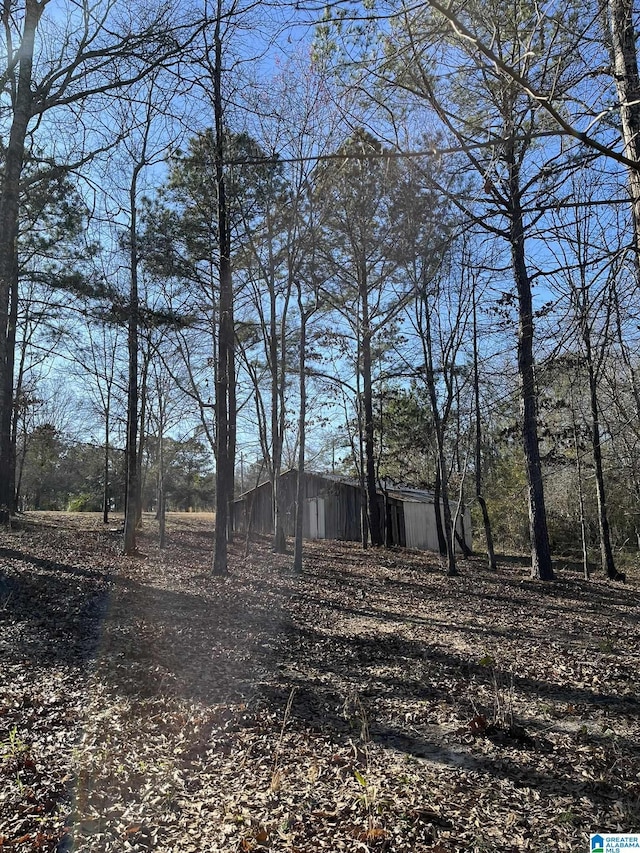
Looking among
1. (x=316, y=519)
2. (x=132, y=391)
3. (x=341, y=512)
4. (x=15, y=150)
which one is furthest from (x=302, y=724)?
(x=316, y=519)

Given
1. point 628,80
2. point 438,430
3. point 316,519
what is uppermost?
point 628,80

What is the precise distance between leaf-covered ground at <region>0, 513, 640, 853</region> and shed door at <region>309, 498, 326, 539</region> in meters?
18.3

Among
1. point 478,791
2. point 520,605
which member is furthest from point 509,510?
point 478,791

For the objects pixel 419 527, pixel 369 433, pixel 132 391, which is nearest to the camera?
pixel 132 391

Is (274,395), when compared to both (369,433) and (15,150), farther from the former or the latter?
(15,150)

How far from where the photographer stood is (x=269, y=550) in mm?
18078

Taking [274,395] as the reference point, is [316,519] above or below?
below

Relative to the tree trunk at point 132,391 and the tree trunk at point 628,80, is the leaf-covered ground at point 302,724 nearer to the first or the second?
the tree trunk at point 628,80

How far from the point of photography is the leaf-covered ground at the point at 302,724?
3.09m

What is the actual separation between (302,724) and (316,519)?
77.8 feet

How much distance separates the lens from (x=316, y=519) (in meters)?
A: 28.1

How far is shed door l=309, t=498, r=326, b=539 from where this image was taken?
2784 cm

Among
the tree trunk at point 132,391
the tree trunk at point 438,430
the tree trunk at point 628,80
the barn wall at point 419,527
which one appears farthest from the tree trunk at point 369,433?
the tree trunk at point 628,80

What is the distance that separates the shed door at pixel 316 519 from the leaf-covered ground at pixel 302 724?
18.3m
